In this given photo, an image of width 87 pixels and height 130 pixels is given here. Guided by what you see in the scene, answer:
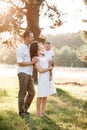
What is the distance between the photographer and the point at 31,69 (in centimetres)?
1210

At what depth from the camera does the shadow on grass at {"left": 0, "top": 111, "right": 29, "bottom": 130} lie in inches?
397

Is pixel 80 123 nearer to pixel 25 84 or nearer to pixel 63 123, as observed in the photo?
pixel 63 123

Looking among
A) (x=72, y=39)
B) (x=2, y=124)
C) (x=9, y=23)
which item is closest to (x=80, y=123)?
(x=2, y=124)

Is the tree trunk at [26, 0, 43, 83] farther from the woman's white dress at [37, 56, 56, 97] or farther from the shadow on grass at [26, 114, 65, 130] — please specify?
the shadow on grass at [26, 114, 65, 130]

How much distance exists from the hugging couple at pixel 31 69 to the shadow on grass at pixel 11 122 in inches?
22.3

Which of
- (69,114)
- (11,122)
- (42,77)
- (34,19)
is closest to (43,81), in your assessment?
(42,77)

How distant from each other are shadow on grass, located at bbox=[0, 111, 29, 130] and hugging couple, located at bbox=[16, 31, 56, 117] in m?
0.57

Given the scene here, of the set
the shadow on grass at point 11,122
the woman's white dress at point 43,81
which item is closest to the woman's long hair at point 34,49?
the woman's white dress at point 43,81

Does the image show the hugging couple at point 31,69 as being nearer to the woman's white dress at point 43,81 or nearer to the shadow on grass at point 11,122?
the woman's white dress at point 43,81

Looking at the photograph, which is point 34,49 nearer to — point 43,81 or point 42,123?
point 43,81

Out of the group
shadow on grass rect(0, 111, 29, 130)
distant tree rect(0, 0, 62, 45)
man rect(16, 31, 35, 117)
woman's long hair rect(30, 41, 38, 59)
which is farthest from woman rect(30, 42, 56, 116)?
distant tree rect(0, 0, 62, 45)

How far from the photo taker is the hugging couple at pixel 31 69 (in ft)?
38.9

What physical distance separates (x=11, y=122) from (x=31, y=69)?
2066mm

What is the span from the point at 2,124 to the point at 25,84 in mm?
1949
